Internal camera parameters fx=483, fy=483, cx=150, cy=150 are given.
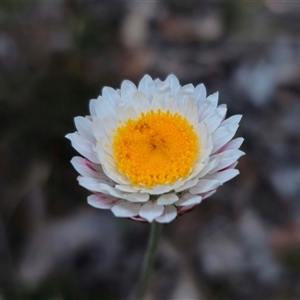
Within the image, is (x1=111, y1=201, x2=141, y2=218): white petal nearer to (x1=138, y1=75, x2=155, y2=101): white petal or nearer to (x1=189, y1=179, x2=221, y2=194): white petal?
(x1=189, y1=179, x2=221, y2=194): white petal

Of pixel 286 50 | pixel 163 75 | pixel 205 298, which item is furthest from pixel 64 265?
pixel 286 50

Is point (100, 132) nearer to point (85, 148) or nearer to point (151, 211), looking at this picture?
point (85, 148)

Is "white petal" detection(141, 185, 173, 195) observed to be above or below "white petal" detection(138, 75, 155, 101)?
below

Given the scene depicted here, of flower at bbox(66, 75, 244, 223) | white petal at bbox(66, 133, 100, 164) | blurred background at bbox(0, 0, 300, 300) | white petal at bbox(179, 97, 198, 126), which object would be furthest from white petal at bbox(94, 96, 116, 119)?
blurred background at bbox(0, 0, 300, 300)

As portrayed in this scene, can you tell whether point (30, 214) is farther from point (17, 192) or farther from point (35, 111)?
point (35, 111)

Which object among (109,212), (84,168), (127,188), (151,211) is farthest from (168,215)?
(109,212)
